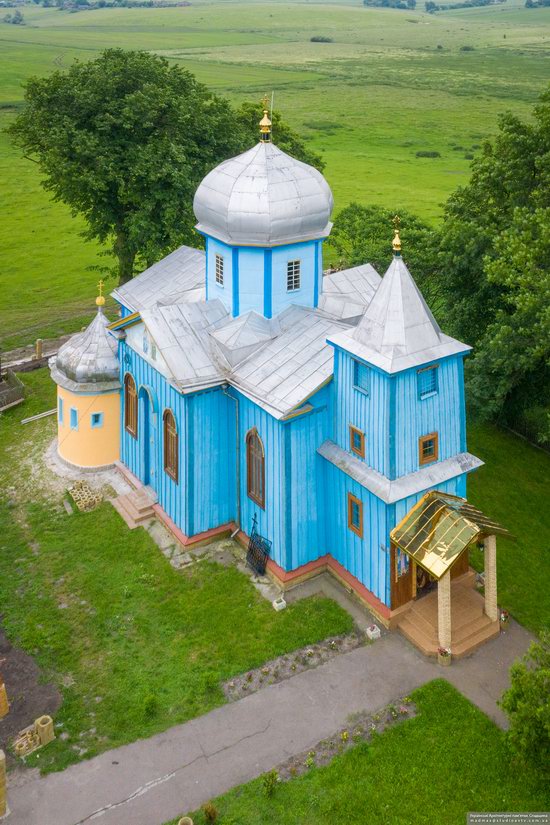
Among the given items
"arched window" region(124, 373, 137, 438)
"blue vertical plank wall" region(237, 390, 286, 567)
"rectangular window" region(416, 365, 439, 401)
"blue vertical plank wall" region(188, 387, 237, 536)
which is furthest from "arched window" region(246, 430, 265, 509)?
"arched window" region(124, 373, 137, 438)

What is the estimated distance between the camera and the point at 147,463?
2231 cm

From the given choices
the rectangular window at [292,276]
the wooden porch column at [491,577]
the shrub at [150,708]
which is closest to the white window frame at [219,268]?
the rectangular window at [292,276]

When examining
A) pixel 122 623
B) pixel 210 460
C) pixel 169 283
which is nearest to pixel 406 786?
pixel 122 623

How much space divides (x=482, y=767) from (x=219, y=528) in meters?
9.02

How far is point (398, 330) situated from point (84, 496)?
1130 cm

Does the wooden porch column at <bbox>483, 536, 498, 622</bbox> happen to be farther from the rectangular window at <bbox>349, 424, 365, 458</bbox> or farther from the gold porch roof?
the rectangular window at <bbox>349, 424, 365, 458</bbox>

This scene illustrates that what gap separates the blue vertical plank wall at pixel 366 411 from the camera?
16.6m

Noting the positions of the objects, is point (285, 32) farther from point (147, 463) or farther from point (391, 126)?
point (147, 463)

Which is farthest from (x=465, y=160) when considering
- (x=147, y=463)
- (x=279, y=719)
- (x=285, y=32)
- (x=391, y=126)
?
(x=285, y=32)

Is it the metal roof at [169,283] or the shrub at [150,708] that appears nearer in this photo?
the shrub at [150,708]

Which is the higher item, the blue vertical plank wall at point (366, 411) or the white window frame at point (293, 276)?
the white window frame at point (293, 276)

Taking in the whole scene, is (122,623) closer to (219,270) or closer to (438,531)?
(438,531)

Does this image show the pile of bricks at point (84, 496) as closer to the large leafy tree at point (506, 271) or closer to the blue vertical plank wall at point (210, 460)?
the blue vertical plank wall at point (210, 460)

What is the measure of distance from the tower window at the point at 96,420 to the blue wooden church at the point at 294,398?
6.22 ft
